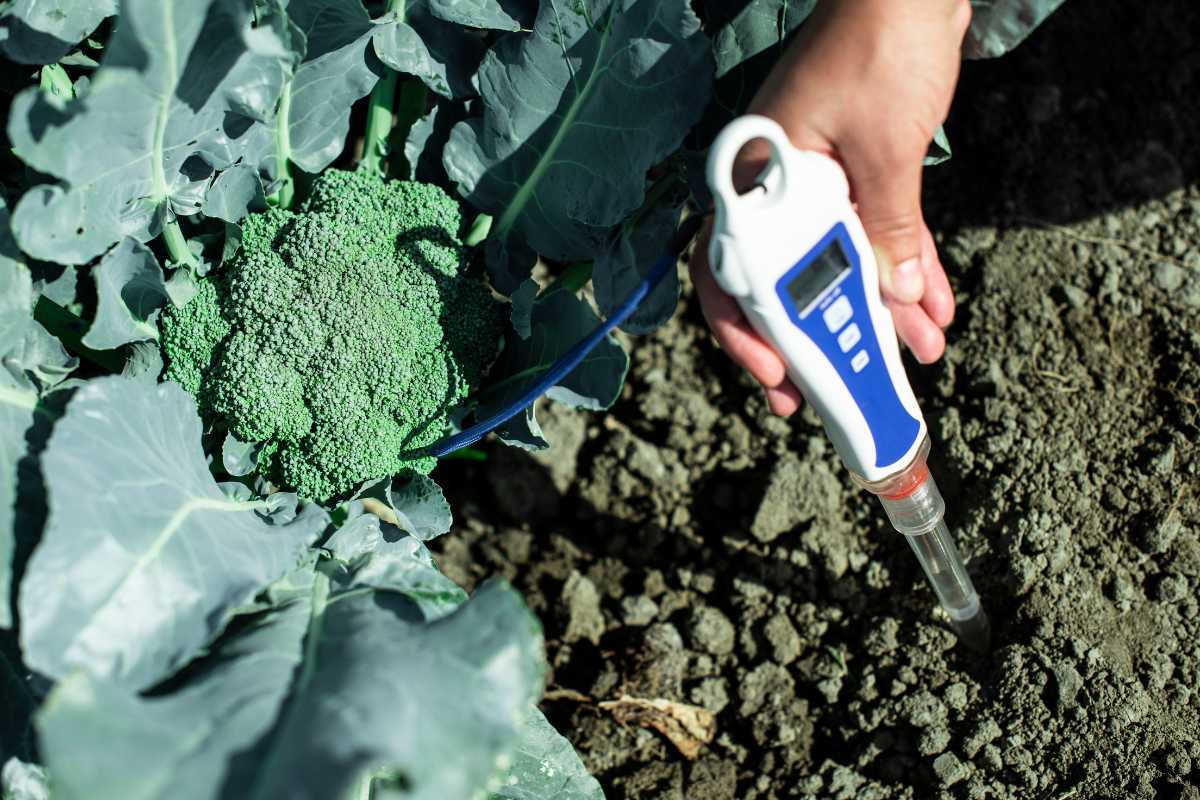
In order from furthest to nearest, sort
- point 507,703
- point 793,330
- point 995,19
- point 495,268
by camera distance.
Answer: point 495,268 < point 995,19 < point 793,330 < point 507,703

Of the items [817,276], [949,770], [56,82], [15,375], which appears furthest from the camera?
[949,770]

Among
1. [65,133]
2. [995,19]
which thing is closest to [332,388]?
[65,133]

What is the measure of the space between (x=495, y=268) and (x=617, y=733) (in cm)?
96

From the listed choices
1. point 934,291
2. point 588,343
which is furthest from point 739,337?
point 934,291

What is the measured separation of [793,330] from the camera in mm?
1393

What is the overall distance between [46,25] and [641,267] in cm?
106

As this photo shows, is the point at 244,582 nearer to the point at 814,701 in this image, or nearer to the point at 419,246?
the point at 419,246

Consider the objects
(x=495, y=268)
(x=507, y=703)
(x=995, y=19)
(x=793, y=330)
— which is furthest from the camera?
(x=495, y=268)

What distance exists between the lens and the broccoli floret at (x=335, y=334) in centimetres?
180

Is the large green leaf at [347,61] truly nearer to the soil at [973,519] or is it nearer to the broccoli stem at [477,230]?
the broccoli stem at [477,230]

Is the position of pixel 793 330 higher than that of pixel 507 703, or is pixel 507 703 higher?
pixel 793 330

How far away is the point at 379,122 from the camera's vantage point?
2.04 meters

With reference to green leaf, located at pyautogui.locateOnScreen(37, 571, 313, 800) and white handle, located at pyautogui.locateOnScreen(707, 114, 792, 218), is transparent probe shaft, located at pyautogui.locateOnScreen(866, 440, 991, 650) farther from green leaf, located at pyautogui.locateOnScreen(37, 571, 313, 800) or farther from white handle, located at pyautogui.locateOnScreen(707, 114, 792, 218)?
green leaf, located at pyautogui.locateOnScreen(37, 571, 313, 800)

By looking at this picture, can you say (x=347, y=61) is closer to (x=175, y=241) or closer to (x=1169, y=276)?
(x=175, y=241)
